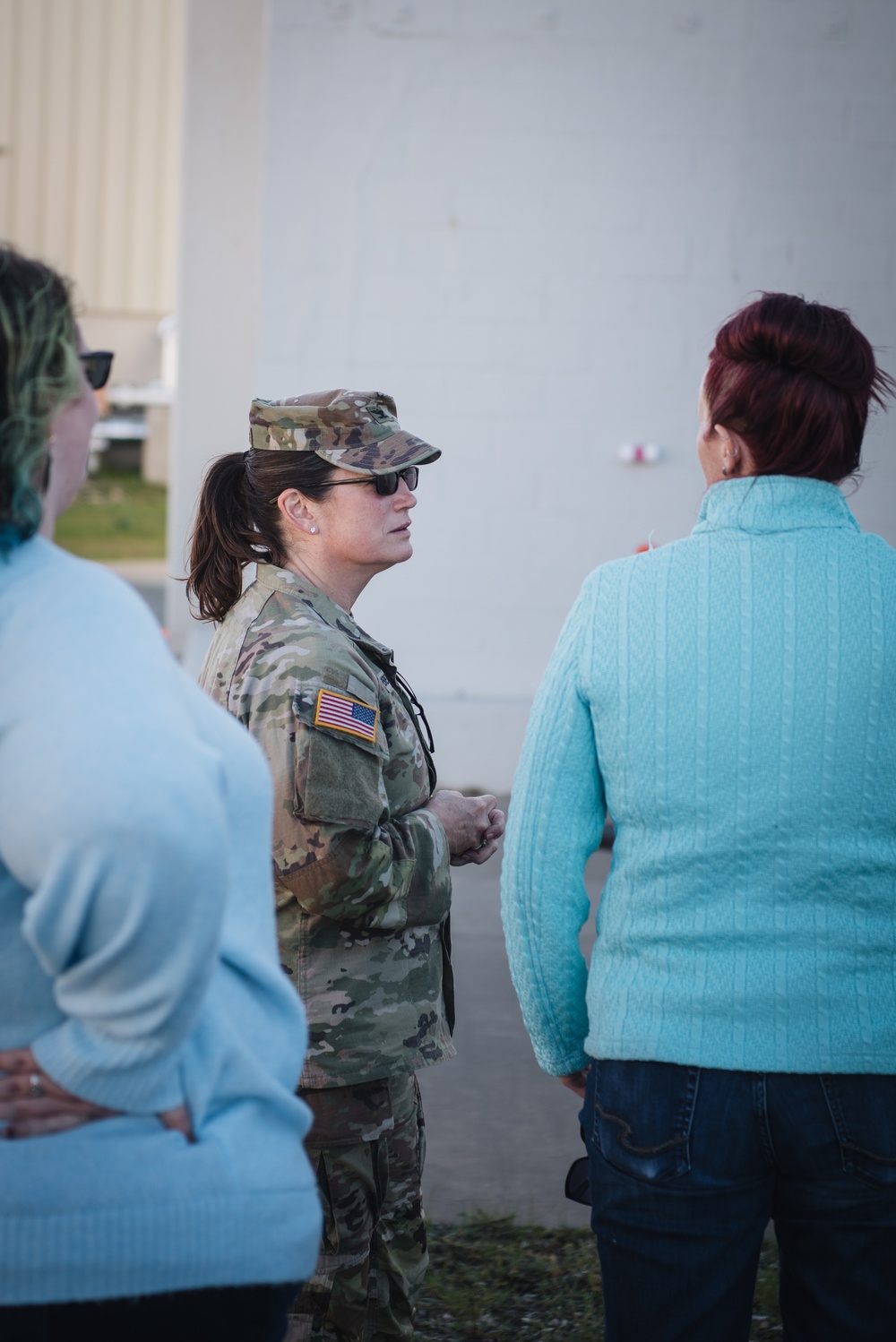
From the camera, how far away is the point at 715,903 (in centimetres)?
171

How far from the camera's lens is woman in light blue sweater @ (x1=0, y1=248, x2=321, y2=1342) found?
109 centimetres

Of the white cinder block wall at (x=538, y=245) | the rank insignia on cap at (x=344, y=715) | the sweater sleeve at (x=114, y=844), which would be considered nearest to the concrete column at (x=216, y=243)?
the white cinder block wall at (x=538, y=245)

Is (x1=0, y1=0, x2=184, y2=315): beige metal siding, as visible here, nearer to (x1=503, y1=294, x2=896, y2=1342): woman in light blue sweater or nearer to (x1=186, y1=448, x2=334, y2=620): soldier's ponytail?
(x1=186, y1=448, x2=334, y2=620): soldier's ponytail

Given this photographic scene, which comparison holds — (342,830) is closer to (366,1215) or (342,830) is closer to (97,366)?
(366,1215)

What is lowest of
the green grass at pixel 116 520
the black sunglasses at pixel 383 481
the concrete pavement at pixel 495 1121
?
the green grass at pixel 116 520

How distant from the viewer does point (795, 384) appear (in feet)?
5.80

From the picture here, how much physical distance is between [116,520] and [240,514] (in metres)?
17.9

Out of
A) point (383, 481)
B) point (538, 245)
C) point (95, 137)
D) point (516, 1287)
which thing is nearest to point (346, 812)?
point (383, 481)

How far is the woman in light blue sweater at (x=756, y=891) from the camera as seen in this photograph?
1.68 metres

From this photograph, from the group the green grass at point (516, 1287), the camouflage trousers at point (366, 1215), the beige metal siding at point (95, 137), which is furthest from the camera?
the beige metal siding at point (95, 137)

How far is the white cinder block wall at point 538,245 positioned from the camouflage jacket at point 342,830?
176 inches

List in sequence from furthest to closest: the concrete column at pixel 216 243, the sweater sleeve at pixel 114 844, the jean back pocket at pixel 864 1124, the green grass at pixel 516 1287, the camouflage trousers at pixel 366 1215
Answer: the concrete column at pixel 216 243 < the green grass at pixel 516 1287 < the camouflage trousers at pixel 366 1215 < the jean back pocket at pixel 864 1124 < the sweater sleeve at pixel 114 844

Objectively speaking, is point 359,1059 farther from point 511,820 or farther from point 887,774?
point 887,774

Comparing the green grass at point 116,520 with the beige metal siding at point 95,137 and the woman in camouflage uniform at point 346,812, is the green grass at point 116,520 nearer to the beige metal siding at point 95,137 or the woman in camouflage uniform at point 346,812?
the beige metal siding at point 95,137
